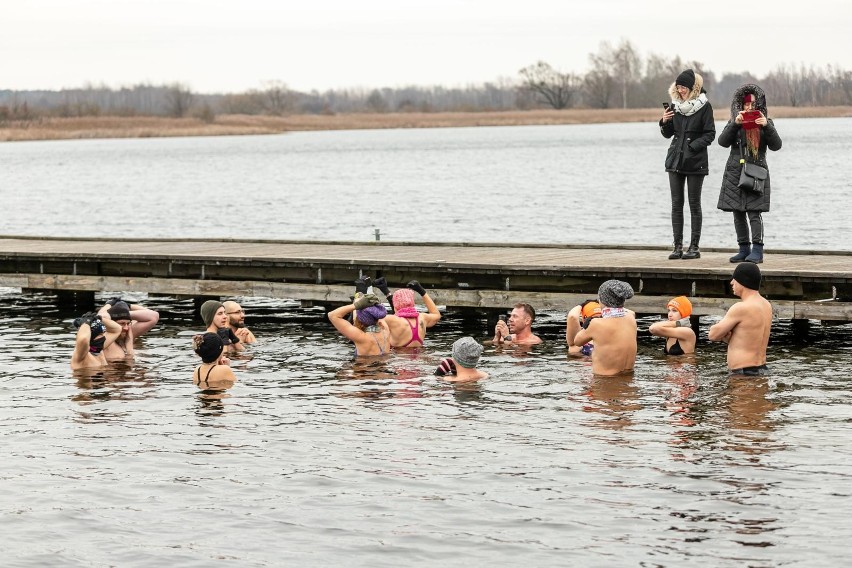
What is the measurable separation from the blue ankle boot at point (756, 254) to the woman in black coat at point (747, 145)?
0.21 metres

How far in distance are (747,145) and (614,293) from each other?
12.1 feet

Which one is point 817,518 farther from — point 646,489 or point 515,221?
point 515,221

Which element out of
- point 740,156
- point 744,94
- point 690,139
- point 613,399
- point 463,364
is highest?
point 744,94

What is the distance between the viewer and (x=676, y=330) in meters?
17.2

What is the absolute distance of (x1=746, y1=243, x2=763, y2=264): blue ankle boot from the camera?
1828cm

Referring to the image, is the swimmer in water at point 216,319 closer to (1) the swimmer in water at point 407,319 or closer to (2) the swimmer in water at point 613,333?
(1) the swimmer in water at point 407,319

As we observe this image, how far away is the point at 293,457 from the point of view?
42.1 feet

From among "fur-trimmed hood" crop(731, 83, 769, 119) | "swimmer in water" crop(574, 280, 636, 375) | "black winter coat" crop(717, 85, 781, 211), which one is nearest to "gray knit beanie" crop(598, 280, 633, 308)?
"swimmer in water" crop(574, 280, 636, 375)

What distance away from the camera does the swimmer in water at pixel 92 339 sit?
17.2 m

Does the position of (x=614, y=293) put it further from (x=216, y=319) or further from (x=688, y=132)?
(x=216, y=319)

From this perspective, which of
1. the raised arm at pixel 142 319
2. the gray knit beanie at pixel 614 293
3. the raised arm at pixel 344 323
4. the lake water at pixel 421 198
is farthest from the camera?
the lake water at pixel 421 198

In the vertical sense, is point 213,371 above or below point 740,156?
below

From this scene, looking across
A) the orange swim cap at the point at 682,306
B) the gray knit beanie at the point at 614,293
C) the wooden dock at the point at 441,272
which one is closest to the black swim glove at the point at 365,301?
the wooden dock at the point at 441,272

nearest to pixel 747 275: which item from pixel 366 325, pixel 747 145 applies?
pixel 747 145
